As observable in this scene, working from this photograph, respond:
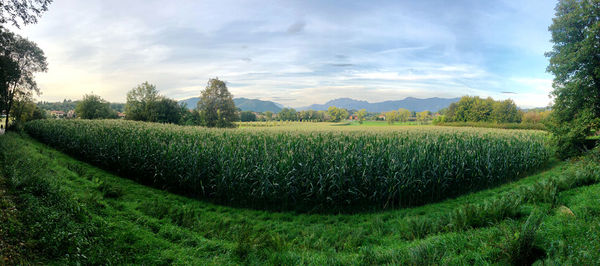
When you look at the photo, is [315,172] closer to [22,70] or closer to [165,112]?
[165,112]

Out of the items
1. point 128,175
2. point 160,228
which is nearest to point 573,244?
point 160,228

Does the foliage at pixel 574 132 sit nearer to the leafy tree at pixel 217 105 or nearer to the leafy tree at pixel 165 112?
the leafy tree at pixel 217 105

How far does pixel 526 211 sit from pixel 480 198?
14.1 ft

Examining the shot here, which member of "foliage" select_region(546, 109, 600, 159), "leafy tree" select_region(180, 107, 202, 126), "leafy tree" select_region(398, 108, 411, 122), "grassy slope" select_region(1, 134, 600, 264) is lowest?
"grassy slope" select_region(1, 134, 600, 264)

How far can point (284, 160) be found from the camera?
24.4ft

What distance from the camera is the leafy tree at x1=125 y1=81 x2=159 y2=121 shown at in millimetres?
41031

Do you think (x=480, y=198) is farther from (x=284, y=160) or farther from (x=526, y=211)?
(x=284, y=160)

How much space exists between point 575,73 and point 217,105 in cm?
4275

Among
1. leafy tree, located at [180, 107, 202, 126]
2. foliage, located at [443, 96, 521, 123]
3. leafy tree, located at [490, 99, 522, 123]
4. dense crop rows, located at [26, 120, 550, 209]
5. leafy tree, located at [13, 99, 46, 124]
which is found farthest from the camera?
foliage, located at [443, 96, 521, 123]

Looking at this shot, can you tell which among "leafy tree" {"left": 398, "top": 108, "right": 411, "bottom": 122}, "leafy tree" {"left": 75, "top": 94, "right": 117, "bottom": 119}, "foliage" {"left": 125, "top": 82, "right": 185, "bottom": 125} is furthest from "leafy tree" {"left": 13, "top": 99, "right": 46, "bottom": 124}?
"leafy tree" {"left": 398, "top": 108, "right": 411, "bottom": 122}

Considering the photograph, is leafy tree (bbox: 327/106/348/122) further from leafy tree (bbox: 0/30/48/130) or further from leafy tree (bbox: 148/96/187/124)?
leafy tree (bbox: 0/30/48/130)

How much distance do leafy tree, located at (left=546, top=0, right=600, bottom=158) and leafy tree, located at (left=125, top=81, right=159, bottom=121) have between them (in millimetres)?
48249

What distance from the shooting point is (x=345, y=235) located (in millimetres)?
5395

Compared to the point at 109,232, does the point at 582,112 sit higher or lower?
higher
